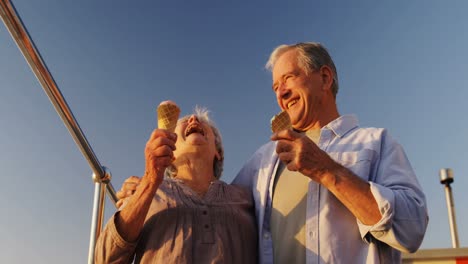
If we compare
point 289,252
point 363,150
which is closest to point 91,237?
point 289,252

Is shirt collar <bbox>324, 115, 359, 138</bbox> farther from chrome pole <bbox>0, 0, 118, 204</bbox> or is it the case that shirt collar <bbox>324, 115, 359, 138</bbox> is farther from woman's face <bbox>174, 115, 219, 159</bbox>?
chrome pole <bbox>0, 0, 118, 204</bbox>

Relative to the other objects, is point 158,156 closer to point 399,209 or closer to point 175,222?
point 175,222

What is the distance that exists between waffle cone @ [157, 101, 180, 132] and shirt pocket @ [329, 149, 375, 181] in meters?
0.91

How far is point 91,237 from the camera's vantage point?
8.64 ft

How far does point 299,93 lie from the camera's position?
8.59ft

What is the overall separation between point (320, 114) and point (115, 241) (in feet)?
4.49

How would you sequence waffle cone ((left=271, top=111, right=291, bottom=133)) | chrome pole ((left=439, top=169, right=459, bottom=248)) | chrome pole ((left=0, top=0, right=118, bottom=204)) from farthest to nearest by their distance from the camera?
chrome pole ((left=439, top=169, right=459, bottom=248)) → waffle cone ((left=271, top=111, right=291, bottom=133)) → chrome pole ((left=0, top=0, right=118, bottom=204))

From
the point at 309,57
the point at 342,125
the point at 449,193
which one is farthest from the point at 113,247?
the point at 449,193

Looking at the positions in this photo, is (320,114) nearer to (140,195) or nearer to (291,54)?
(291,54)

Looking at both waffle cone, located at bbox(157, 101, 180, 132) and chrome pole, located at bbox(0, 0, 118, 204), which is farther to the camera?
waffle cone, located at bbox(157, 101, 180, 132)

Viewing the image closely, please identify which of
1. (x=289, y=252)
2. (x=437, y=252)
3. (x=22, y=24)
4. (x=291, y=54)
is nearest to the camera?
(x=22, y=24)

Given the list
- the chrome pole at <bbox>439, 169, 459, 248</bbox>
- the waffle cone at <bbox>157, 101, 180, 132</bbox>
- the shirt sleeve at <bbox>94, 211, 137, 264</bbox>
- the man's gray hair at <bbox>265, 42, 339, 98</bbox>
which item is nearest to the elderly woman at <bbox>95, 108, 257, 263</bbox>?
the shirt sleeve at <bbox>94, 211, 137, 264</bbox>

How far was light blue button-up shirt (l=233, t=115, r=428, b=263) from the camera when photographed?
1877 millimetres

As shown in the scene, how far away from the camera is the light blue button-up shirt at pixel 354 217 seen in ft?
6.16
